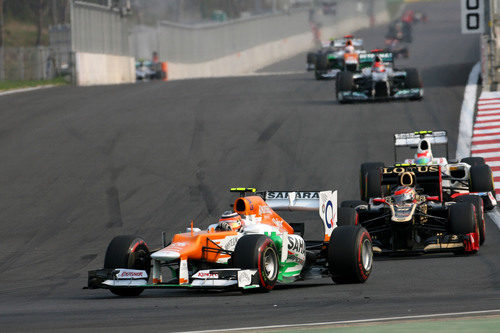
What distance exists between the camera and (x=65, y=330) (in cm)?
917

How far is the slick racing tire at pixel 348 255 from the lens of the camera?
1260 centimetres

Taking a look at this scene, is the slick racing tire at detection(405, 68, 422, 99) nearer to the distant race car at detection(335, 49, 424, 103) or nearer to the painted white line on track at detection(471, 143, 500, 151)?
the distant race car at detection(335, 49, 424, 103)

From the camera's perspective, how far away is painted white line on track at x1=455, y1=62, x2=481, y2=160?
24.8m

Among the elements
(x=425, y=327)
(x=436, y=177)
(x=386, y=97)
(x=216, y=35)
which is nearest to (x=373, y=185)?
(x=436, y=177)

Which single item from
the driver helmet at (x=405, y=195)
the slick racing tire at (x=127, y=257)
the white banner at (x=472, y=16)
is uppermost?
the white banner at (x=472, y=16)

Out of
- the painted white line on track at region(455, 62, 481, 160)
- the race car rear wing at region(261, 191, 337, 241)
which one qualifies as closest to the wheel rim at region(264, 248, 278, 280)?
the race car rear wing at region(261, 191, 337, 241)

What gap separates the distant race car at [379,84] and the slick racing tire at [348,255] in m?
19.8

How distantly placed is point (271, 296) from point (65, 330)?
3152 mm

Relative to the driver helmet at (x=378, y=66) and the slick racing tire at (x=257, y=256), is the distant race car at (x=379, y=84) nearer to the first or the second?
the driver helmet at (x=378, y=66)

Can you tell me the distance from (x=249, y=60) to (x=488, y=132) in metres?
45.0

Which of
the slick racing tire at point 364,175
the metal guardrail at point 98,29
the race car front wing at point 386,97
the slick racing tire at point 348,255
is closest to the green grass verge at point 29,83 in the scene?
the metal guardrail at point 98,29

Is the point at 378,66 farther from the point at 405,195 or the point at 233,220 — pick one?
the point at 233,220

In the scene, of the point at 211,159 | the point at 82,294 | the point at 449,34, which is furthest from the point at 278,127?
the point at 449,34

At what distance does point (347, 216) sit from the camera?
16.0 metres
